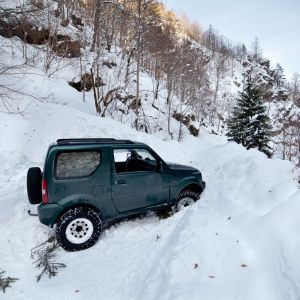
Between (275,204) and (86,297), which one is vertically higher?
(275,204)

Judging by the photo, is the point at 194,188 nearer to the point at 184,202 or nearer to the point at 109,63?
the point at 184,202

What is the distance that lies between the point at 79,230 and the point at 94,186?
909mm

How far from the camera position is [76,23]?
94.9 ft

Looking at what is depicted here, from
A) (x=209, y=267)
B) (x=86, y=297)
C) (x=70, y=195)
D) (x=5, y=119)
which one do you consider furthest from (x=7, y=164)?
(x=209, y=267)

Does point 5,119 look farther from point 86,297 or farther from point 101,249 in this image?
point 86,297

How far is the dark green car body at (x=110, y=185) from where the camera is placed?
5.43 metres

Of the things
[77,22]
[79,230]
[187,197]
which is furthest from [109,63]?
[79,230]

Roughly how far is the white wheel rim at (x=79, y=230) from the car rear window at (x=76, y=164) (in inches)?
35.4

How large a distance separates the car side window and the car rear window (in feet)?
1.99

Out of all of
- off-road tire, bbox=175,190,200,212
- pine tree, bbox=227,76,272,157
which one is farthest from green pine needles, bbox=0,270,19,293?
pine tree, bbox=227,76,272,157

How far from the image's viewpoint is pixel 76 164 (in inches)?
220

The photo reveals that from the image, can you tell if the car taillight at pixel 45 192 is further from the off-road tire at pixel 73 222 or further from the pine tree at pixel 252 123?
the pine tree at pixel 252 123

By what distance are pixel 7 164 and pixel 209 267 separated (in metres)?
8.68

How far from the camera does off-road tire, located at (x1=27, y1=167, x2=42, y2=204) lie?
5.84 meters
